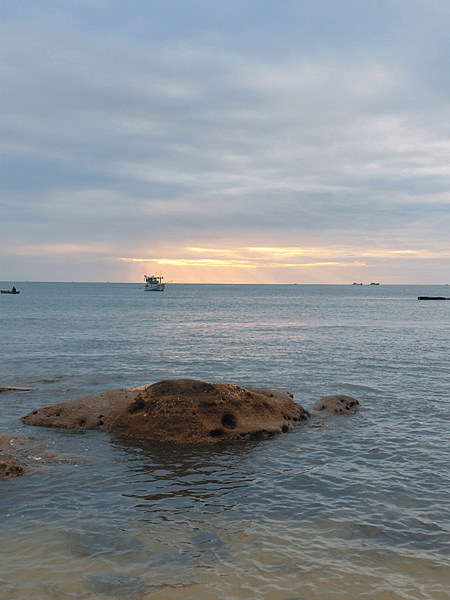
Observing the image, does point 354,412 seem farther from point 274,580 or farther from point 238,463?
point 274,580

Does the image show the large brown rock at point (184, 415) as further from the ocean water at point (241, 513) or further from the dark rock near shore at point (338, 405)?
the dark rock near shore at point (338, 405)

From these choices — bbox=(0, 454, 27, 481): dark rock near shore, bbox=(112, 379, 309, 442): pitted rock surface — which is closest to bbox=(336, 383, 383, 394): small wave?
bbox=(112, 379, 309, 442): pitted rock surface

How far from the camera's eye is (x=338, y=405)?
57.0 ft

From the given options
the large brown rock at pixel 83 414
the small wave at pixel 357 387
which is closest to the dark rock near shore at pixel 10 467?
the large brown rock at pixel 83 414

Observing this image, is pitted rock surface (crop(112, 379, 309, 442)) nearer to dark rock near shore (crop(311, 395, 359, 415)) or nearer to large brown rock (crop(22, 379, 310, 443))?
large brown rock (crop(22, 379, 310, 443))

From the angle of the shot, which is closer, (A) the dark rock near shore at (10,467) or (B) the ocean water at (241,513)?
(B) the ocean water at (241,513)

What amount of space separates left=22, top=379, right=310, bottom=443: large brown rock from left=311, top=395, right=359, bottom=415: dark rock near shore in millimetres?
1683

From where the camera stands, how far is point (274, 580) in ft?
22.9

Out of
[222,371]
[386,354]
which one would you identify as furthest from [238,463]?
[386,354]

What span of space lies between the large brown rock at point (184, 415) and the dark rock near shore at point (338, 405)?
5.52ft

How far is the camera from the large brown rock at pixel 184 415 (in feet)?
44.4

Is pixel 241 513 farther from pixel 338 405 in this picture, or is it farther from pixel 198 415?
pixel 338 405

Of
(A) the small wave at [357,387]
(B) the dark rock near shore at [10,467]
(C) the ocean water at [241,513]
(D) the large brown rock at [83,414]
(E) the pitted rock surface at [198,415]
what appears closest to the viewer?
(C) the ocean water at [241,513]

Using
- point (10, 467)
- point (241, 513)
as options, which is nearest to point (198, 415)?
point (241, 513)
